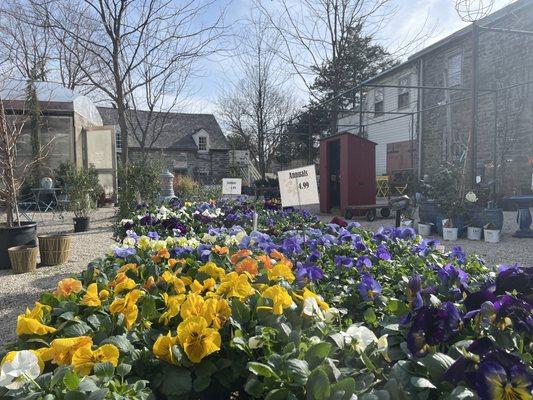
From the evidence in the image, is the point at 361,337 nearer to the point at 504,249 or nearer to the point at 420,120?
the point at 504,249

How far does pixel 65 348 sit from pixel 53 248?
237 inches

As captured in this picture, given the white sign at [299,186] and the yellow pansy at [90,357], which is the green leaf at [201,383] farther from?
the white sign at [299,186]

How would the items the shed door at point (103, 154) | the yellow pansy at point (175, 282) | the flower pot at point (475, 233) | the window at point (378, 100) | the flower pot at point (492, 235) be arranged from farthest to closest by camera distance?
the window at point (378, 100)
the shed door at point (103, 154)
the flower pot at point (475, 233)
the flower pot at point (492, 235)
the yellow pansy at point (175, 282)

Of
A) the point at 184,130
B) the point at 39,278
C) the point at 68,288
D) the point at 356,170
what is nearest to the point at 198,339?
the point at 68,288

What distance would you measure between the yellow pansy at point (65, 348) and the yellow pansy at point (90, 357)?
0.02 meters

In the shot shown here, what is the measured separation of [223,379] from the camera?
4.02ft

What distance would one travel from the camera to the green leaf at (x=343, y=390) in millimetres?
935

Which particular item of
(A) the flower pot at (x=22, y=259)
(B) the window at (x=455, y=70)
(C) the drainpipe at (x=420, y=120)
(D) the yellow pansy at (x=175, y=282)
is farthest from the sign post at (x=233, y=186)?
(B) the window at (x=455, y=70)

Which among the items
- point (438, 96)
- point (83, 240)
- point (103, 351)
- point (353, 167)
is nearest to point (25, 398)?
point (103, 351)

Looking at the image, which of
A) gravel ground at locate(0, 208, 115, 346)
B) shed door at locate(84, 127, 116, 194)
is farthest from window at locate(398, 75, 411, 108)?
gravel ground at locate(0, 208, 115, 346)

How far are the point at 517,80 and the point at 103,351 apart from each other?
14.9 meters

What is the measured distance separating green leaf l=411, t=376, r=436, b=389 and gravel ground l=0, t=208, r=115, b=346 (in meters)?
3.54

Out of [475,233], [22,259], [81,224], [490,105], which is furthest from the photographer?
[490,105]

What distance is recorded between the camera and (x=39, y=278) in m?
5.79
